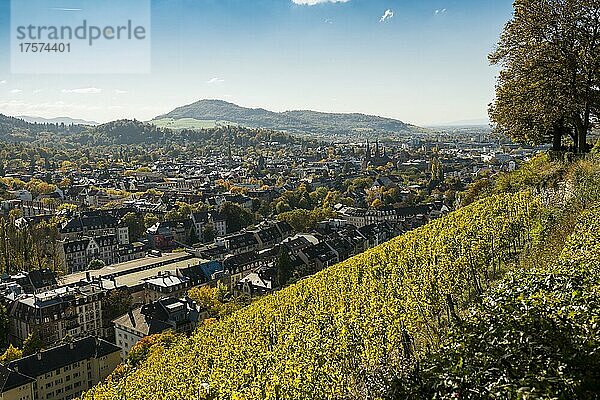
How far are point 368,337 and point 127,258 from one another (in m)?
41.7

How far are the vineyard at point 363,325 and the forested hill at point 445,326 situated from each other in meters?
0.03

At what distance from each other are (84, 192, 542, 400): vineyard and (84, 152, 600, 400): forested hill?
25mm

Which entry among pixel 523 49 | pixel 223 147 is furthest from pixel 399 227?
pixel 223 147

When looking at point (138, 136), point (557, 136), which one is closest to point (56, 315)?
point (557, 136)

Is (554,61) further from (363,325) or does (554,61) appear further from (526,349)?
(526,349)

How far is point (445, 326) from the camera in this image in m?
7.68

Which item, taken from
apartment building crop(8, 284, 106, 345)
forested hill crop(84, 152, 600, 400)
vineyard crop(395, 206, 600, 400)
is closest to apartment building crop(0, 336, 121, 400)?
apartment building crop(8, 284, 106, 345)

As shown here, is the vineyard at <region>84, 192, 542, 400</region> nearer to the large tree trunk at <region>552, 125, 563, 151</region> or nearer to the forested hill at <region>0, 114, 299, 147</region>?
the large tree trunk at <region>552, 125, 563, 151</region>

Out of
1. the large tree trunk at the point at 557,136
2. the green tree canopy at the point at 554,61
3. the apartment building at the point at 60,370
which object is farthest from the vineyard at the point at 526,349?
the apartment building at the point at 60,370

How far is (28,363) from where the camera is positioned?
2298 cm

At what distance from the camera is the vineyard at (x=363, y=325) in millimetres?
6777

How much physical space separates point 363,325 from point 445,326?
109 cm

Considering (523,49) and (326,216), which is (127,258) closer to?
(326,216)

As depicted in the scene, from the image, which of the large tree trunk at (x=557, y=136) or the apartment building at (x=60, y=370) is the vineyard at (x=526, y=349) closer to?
the large tree trunk at (x=557, y=136)
